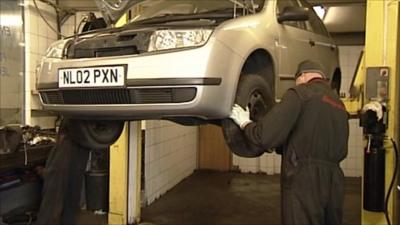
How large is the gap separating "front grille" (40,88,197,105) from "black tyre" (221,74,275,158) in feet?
1.25

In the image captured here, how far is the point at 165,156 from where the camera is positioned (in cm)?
677

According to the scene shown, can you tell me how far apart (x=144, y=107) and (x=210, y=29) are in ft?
1.80

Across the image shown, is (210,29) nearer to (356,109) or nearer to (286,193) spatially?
(286,193)

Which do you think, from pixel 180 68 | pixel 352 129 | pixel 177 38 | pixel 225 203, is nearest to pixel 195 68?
→ pixel 180 68

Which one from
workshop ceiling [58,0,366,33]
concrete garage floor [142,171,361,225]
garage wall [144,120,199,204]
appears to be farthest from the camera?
garage wall [144,120,199,204]

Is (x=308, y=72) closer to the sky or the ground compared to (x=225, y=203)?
closer to the sky

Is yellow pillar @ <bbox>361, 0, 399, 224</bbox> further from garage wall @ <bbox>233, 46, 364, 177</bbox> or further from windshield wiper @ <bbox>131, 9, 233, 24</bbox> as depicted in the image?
garage wall @ <bbox>233, 46, 364, 177</bbox>

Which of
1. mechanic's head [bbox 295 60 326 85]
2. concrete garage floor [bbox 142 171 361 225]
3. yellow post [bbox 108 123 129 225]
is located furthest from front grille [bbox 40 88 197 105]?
concrete garage floor [bbox 142 171 361 225]

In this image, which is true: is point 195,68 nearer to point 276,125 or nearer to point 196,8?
point 276,125

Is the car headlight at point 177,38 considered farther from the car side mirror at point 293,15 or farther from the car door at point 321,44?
the car door at point 321,44

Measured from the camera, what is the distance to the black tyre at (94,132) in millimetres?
3197

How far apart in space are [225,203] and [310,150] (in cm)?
342

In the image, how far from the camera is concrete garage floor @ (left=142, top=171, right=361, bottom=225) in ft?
17.4

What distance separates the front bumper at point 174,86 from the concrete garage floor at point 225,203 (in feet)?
9.49
